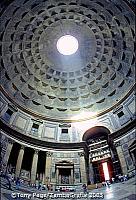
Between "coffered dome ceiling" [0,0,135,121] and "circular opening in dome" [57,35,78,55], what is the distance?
1.58 feet

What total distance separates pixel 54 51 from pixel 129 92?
921 cm

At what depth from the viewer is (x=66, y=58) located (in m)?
34.9

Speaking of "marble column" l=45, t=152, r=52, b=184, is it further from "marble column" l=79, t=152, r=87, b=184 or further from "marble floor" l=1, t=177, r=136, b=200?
"marble column" l=79, t=152, r=87, b=184

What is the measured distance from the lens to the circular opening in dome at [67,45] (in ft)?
114

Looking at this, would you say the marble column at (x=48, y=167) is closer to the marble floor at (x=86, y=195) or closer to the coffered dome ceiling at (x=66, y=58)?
the marble floor at (x=86, y=195)

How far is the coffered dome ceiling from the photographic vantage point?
31.1 m

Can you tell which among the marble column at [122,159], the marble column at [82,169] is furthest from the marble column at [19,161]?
the marble column at [122,159]

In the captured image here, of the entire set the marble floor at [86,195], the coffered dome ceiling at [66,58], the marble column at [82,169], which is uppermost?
the coffered dome ceiling at [66,58]

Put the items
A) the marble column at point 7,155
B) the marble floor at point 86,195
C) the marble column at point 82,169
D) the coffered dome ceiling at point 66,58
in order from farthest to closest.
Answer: the coffered dome ceiling at point 66,58 → the marble column at point 82,169 → the marble column at point 7,155 → the marble floor at point 86,195

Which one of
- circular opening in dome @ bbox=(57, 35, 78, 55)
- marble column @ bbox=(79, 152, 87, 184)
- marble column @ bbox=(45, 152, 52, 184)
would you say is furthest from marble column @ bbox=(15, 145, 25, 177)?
circular opening in dome @ bbox=(57, 35, 78, 55)

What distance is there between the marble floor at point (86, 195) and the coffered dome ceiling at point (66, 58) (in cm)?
987

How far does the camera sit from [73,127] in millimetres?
31625

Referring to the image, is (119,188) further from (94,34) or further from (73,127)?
(94,34)

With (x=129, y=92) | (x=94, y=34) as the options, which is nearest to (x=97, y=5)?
(x=94, y=34)
